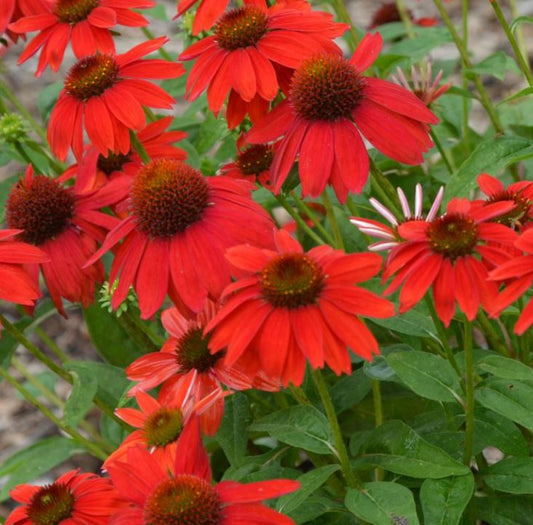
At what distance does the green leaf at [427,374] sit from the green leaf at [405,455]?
58mm

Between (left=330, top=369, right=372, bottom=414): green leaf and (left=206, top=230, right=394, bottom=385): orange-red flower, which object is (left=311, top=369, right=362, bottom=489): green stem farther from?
(left=330, top=369, right=372, bottom=414): green leaf

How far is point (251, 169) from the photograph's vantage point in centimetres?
131

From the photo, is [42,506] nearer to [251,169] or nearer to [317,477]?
[317,477]

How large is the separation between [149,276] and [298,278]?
18cm

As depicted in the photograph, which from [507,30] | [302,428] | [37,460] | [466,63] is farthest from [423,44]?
[37,460]

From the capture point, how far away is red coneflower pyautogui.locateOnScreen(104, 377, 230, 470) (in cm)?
104

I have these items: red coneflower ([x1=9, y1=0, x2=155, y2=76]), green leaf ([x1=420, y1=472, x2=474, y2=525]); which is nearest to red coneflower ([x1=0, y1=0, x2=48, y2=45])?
red coneflower ([x1=9, y1=0, x2=155, y2=76])

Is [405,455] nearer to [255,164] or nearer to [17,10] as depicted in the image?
[255,164]

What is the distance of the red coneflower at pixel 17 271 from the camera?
3.43 ft

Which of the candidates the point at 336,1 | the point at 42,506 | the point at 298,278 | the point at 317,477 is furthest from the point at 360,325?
the point at 336,1

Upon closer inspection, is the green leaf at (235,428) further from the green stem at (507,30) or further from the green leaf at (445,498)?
the green stem at (507,30)

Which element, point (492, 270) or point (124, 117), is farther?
point (124, 117)

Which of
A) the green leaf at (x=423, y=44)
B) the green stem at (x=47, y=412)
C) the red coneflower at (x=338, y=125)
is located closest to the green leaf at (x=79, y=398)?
the green stem at (x=47, y=412)

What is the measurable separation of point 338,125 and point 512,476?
47 centimetres
